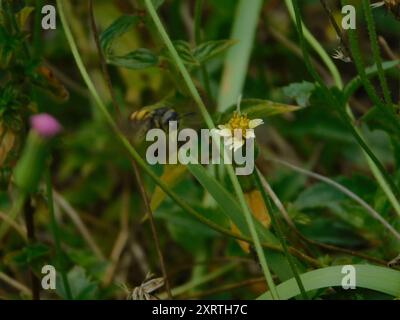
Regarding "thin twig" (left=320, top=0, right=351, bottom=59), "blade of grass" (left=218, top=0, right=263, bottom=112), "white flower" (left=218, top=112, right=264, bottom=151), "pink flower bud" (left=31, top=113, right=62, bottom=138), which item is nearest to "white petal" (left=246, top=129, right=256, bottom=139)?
"white flower" (left=218, top=112, right=264, bottom=151)

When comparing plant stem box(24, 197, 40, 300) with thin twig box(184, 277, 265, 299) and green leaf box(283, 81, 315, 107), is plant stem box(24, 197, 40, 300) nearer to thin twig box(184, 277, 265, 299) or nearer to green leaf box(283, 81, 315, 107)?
thin twig box(184, 277, 265, 299)

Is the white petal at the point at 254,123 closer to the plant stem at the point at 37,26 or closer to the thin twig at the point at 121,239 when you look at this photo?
the plant stem at the point at 37,26

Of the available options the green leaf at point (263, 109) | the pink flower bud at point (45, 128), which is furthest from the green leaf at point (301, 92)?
the pink flower bud at point (45, 128)
